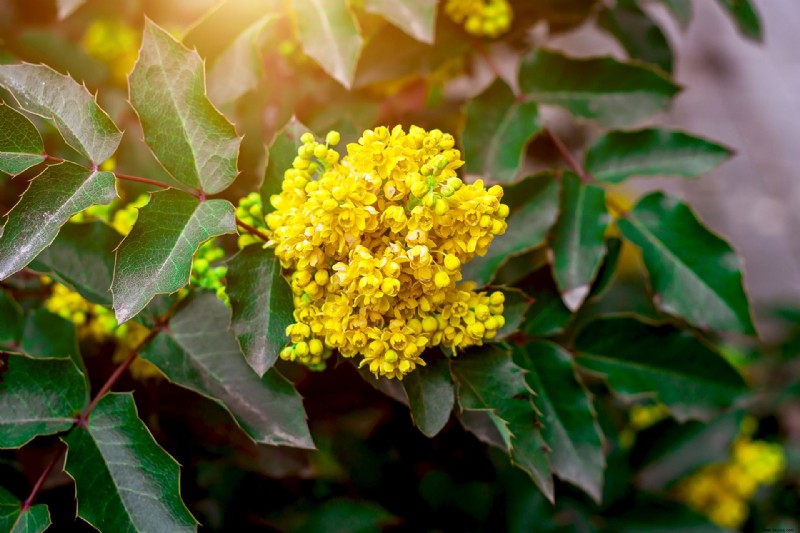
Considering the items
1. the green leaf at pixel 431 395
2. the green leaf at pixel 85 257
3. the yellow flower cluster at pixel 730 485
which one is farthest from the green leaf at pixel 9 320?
the yellow flower cluster at pixel 730 485

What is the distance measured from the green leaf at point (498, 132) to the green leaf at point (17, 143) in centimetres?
62

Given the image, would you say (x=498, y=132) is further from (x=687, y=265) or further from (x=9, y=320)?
(x=9, y=320)

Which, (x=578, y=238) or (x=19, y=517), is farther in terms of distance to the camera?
(x=578, y=238)

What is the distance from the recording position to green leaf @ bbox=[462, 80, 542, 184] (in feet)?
3.73

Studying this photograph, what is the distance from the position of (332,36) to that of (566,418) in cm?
64

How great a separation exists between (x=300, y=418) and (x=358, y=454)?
0.41m

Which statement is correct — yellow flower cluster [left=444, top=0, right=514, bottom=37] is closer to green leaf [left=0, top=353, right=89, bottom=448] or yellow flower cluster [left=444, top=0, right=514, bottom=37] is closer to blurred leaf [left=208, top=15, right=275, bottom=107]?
blurred leaf [left=208, top=15, right=275, bottom=107]

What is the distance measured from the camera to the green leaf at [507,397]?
797mm

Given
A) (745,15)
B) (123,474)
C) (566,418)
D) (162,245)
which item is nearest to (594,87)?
(745,15)

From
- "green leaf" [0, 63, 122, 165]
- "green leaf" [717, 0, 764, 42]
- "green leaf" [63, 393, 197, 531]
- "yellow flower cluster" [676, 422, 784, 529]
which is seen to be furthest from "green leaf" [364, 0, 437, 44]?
"yellow flower cluster" [676, 422, 784, 529]

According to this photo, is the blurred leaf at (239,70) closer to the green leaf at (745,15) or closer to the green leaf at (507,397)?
the green leaf at (507,397)

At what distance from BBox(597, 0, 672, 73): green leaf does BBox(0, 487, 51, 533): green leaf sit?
1.35 metres

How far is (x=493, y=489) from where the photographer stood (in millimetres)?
1255

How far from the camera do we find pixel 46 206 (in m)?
0.74
